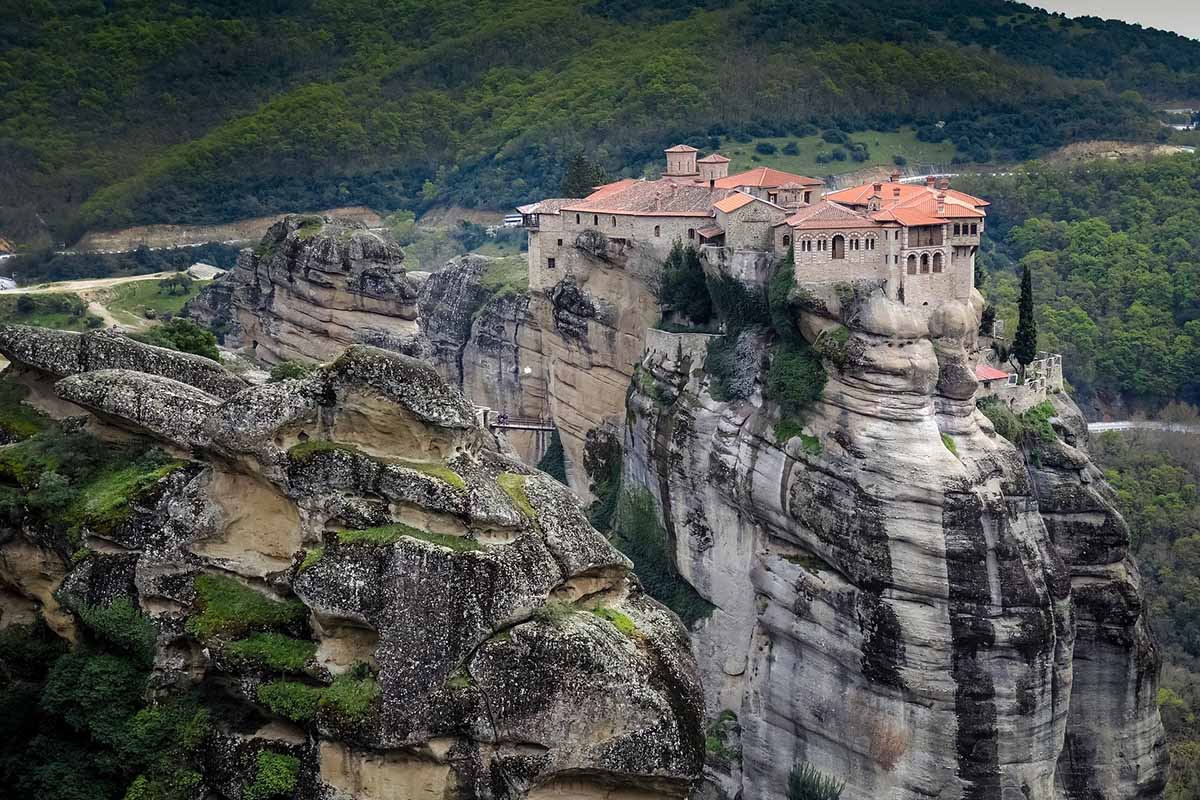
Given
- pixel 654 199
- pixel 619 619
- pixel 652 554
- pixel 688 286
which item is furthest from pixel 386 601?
pixel 654 199

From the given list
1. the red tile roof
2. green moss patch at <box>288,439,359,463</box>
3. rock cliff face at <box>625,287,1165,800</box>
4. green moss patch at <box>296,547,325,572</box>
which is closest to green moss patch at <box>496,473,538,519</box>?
green moss patch at <box>288,439,359,463</box>

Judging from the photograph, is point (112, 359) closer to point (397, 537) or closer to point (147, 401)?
point (147, 401)

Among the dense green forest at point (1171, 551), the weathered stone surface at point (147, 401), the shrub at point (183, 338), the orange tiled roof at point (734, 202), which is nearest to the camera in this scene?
the weathered stone surface at point (147, 401)

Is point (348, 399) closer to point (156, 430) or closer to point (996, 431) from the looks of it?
point (156, 430)

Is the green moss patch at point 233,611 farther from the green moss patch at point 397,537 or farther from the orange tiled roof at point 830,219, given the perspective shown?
the orange tiled roof at point 830,219

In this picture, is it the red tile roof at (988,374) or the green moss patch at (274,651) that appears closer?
the green moss patch at (274,651)

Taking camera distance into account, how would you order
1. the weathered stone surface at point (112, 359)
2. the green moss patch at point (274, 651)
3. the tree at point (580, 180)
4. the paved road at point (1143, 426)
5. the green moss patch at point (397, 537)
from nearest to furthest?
the green moss patch at point (397, 537) < the green moss patch at point (274, 651) < the weathered stone surface at point (112, 359) < the tree at point (580, 180) < the paved road at point (1143, 426)

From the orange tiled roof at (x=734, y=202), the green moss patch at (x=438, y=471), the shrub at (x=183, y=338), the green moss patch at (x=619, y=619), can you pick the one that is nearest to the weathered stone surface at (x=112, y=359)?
the green moss patch at (x=438, y=471)

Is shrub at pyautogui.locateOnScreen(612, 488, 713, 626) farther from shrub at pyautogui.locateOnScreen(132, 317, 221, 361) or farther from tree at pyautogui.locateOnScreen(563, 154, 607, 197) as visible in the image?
tree at pyautogui.locateOnScreen(563, 154, 607, 197)
